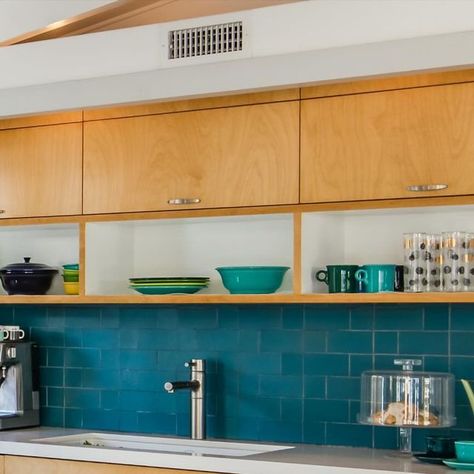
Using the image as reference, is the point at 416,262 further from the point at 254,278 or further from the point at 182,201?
the point at 182,201

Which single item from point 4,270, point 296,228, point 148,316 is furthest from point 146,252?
point 296,228

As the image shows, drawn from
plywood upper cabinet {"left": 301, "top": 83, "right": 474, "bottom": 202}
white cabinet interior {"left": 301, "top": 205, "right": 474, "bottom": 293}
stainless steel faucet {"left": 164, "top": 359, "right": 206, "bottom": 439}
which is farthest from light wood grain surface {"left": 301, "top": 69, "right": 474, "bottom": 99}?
stainless steel faucet {"left": 164, "top": 359, "right": 206, "bottom": 439}

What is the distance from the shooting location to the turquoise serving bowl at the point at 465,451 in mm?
3957

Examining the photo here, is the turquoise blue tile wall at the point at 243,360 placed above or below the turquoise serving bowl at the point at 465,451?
above

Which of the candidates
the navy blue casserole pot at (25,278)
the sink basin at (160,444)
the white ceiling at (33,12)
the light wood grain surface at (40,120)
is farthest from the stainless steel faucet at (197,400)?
the white ceiling at (33,12)

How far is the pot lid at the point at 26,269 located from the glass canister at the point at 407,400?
169 centimetres

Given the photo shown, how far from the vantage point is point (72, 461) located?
15.0 ft

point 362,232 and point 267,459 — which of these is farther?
point 362,232

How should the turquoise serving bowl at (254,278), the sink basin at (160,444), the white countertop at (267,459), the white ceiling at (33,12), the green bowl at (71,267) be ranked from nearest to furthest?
the white countertop at (267,459) < the turquoise serving bowl at (254,278) < the sink basin at (160,444) < the white ceiling at (33,12) < the green bowl at (71,267)

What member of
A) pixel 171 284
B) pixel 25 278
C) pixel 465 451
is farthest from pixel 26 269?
pixel 465 451

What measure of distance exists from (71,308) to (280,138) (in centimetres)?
158

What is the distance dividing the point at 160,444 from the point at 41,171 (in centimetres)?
133

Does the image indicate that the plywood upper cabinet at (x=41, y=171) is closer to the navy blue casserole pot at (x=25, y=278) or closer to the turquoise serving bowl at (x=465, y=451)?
the navy blue casserole pot at (x=25, y=278)

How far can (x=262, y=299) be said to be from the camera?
4.52 meters
